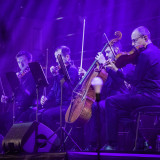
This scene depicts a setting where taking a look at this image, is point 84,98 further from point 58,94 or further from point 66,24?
point 66,24

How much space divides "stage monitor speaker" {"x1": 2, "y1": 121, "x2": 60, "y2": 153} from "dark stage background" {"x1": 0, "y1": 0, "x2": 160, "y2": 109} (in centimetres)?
246

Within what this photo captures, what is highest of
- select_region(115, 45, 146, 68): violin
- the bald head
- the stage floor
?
the bald head

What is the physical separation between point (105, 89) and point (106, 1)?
2.22 m

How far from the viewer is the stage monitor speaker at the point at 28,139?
3.93 m

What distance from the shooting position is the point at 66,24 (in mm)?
7098

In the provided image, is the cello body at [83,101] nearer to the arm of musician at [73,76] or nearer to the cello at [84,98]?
the cello at [84,98]

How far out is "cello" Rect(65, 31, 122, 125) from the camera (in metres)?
4.54

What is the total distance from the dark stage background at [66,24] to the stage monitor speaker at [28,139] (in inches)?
96.9

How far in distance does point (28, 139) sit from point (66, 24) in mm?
3844

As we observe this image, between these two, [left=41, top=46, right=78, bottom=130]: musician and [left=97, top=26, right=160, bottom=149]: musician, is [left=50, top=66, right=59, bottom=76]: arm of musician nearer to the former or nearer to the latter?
[left=41, top=46, right=78, bottom=130]: musician

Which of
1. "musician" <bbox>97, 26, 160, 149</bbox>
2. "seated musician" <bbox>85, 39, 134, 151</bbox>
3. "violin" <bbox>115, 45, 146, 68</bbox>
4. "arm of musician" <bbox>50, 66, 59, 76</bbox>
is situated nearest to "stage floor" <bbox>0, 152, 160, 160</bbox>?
"musician" <bbox>97, 26, 160, 149</bbox>

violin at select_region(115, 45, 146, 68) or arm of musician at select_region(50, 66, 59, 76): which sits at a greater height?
violin at select_region(115, 45, 146, 68)

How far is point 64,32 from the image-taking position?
7188mm

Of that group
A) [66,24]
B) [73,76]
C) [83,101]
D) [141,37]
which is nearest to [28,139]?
[83,101]
